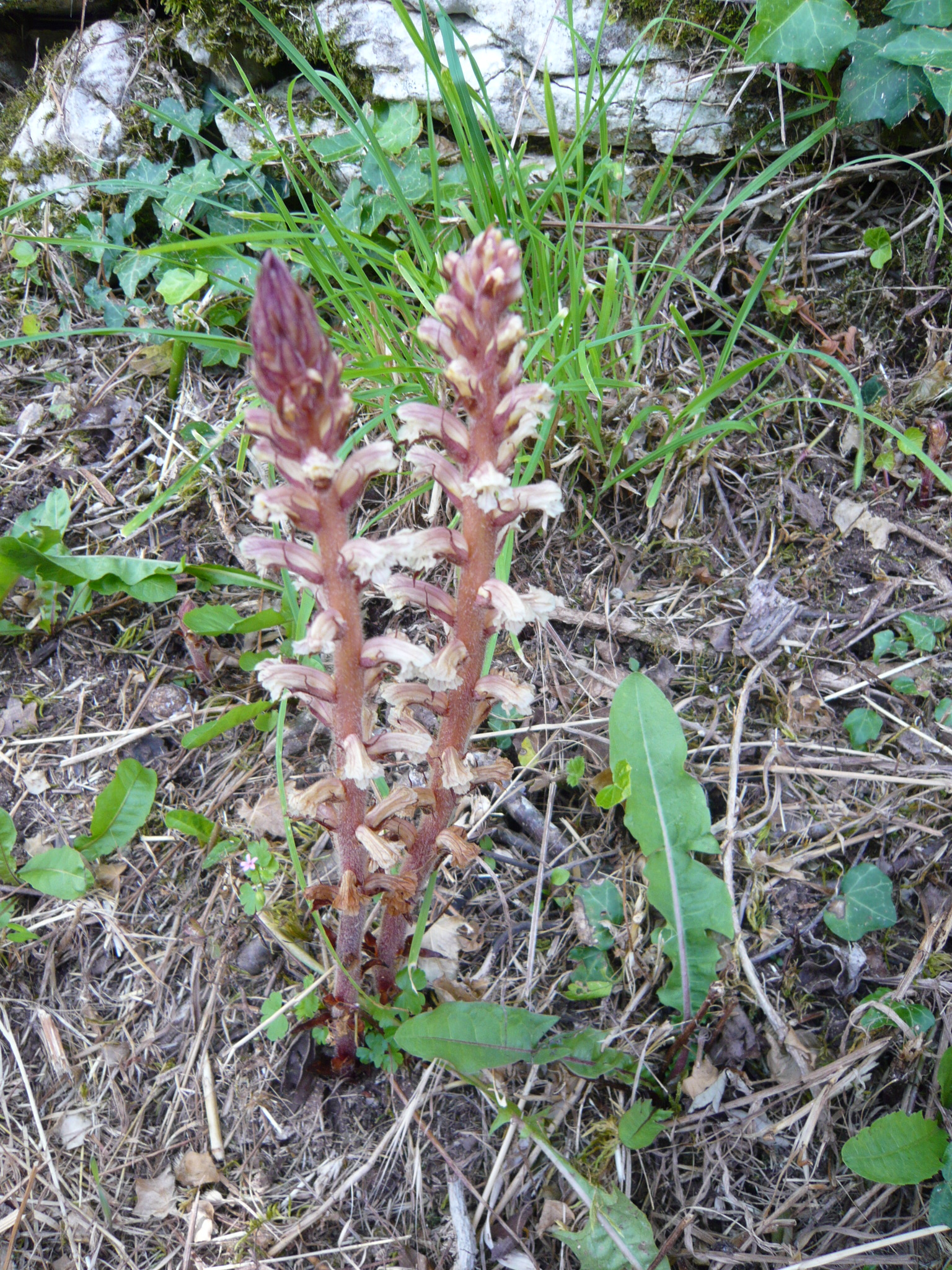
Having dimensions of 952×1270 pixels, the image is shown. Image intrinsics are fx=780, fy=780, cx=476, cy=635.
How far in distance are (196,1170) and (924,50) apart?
408cm

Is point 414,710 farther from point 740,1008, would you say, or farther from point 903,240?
point 903,240

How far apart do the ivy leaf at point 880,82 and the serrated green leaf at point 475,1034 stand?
307 cm

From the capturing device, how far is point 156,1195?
2.08 meters

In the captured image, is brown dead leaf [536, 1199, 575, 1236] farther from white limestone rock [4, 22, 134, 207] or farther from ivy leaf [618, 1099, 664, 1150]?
white limestone rock [4, 22, 134, 207]

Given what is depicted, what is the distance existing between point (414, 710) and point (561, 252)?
1.58 m

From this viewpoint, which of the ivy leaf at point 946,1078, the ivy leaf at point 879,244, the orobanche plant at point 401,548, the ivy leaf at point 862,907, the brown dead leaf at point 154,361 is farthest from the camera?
the brown dead leaf at point 154,361

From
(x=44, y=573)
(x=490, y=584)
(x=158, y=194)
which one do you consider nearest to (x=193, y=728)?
(x=44, y=573)

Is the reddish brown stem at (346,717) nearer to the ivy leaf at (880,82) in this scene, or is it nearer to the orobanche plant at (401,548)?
the orobanche plant at (401,548)

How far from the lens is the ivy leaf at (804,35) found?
103 inches

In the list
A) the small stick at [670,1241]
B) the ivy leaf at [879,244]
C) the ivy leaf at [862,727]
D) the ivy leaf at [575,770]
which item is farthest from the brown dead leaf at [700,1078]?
the ivy leaf at [879,244]

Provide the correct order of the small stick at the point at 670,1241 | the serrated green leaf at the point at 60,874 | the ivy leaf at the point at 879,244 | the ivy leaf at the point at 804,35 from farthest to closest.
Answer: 1. the ivy leaf at the point at 879,244
2. the ivy leaf at the point at 804,35
3. the serrated green leaf at the point at 60,874
4. the small stick at the point at 670,1241

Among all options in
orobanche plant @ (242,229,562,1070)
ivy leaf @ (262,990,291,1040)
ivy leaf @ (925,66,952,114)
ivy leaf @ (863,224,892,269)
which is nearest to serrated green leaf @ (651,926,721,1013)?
orobanche plant @ (242,229,562,1070)

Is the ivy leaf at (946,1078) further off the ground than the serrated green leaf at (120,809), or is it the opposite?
the serrated green leaf at (120,809)

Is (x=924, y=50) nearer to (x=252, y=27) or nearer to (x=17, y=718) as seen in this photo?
(x=252, y=27)
